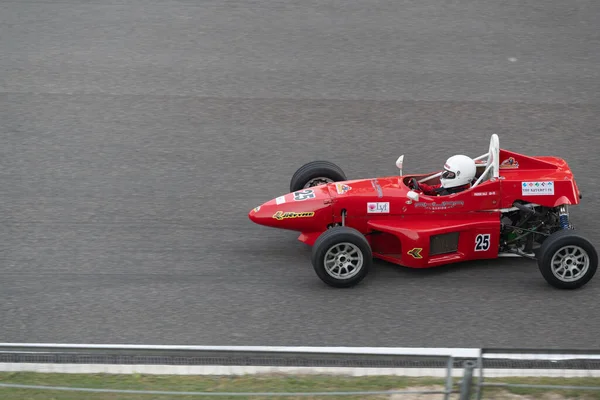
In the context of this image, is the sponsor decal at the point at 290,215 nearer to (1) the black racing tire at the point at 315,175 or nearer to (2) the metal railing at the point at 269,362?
(1) the black racing tire at the point at 315,175

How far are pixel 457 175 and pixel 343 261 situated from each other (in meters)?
1.64

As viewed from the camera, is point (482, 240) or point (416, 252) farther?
point (482, 240)

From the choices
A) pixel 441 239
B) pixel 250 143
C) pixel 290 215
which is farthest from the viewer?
pixel 250 143

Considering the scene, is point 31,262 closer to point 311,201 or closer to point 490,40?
point 311,201

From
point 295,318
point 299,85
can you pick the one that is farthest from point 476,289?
point 299,85

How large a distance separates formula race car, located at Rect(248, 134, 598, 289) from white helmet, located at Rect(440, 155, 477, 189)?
146mm

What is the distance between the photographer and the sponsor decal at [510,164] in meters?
10.2

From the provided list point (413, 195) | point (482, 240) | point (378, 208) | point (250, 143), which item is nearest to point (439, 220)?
point (413, 195)

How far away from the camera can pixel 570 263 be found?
369 inches

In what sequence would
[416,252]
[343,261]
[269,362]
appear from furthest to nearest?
[416,252] < [343,261] < [269,362]

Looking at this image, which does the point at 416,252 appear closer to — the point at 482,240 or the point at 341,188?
the point at 482,240

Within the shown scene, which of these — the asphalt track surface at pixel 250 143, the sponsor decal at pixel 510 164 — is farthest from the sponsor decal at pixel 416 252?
the sponsor decal at pixel 510 164

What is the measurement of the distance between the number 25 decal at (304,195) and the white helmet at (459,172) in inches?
57.6

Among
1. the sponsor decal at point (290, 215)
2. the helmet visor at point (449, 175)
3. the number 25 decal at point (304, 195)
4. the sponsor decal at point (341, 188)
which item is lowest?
the sponsor decal at point (290, 215)
